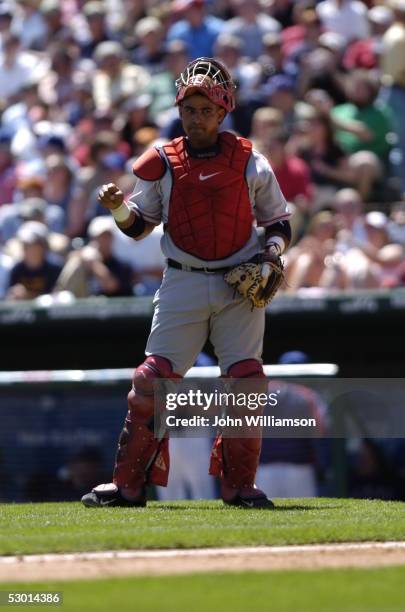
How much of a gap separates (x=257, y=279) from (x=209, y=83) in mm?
946

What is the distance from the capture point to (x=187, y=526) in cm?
591

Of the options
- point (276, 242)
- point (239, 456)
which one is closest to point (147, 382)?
point (239, 456)

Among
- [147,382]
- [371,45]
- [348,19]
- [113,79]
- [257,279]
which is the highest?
[348,19]

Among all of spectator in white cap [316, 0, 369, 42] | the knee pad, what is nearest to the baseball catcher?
the knee pad

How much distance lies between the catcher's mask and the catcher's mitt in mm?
765

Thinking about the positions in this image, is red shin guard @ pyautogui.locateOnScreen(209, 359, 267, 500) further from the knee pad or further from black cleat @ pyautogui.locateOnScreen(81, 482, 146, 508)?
black cleat @ pyautogui.locateOnScreen(81, 482, 146, 508)

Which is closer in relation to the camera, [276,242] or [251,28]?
[276,242]

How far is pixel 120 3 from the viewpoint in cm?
1612

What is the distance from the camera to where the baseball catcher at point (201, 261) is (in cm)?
652

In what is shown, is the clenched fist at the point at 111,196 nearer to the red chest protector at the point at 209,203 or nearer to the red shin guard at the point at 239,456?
the red chest protector at the point at 209,203

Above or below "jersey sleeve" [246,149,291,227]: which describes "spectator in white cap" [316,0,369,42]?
above

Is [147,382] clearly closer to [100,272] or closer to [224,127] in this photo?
[100,272]

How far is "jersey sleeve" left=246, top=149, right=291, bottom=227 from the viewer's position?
6613 mm

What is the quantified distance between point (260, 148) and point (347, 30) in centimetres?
226
